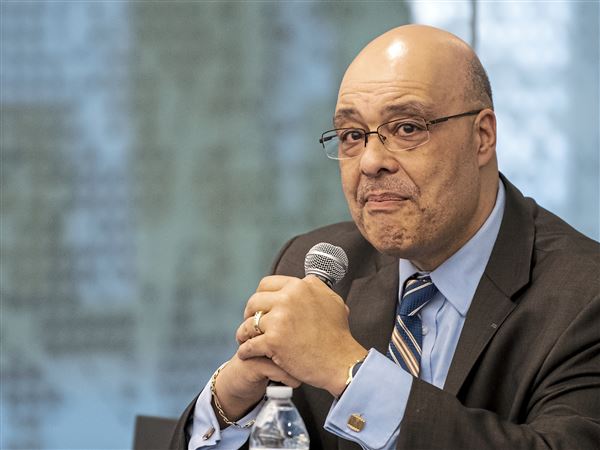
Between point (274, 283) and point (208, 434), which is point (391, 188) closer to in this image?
point (274, 283)

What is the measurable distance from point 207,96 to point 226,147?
25 cm

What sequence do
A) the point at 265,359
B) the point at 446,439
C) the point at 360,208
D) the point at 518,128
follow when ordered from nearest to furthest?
1. the point at 446,439
2. the point at 265,359
3. the point at 360,208
4. the point at 518,128

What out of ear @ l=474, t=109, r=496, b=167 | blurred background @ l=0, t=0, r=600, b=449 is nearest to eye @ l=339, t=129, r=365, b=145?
ear @ l=474, t=109, r=496, b=167

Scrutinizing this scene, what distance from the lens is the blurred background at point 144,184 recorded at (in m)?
4.13

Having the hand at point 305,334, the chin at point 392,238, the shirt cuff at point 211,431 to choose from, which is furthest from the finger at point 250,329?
the chin at point 392,238

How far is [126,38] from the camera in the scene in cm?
418

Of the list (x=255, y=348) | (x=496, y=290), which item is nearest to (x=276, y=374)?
(x=255, y=348)

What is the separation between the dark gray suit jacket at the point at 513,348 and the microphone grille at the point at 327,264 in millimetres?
284

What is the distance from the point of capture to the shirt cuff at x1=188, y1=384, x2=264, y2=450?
77.5 inches

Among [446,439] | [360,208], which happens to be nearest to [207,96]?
[360,208]

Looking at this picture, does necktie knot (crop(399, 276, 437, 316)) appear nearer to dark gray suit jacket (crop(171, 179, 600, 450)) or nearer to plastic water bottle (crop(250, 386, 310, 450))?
dark gray suit jacket (crop(171, 179, 600, 450))

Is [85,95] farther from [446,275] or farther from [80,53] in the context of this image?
[446,275]

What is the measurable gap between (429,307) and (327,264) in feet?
1.29

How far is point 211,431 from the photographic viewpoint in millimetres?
1980
